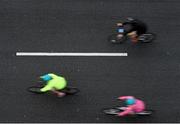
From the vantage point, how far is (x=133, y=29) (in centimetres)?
2136

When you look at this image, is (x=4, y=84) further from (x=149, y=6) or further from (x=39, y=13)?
(x=149, y=6)

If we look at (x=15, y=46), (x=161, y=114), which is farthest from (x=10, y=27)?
(x=161, y=114)

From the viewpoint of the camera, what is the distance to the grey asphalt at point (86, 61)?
2112 centimetres

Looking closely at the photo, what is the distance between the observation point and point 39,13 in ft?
72.7

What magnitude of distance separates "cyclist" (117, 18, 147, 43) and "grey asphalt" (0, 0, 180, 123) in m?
0.44

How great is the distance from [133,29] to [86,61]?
1910 millimetres

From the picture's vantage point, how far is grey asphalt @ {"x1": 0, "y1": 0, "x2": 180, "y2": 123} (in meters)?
21.1

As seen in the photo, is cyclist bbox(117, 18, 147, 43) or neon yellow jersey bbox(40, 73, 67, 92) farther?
cyclist bbox(117, 18, 147, 43)

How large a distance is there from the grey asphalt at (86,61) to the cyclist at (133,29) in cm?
44

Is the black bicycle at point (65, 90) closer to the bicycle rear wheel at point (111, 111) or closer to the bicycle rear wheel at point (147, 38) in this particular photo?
the bicycle rear wheel at point (111, 111)

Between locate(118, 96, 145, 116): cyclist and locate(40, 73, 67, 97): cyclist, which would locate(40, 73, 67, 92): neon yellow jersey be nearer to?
locate(40, 73, 67, 97): cyclist

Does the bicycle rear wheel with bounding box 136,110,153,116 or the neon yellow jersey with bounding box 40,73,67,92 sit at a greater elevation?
the neon yellow jersey with bounding box 40,73,67,92

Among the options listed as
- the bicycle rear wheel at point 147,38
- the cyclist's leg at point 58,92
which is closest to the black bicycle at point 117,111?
the cyclist's leg at point 58,92

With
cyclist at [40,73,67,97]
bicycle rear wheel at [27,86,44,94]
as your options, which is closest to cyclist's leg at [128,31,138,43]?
cyclist at [40,73,67,97]
